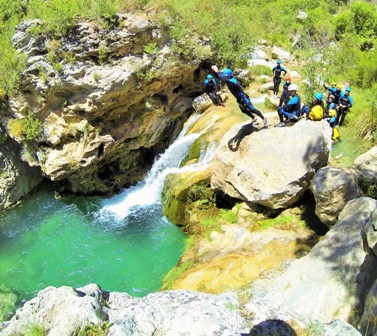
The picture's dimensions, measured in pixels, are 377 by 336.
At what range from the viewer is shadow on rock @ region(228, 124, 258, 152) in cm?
1073

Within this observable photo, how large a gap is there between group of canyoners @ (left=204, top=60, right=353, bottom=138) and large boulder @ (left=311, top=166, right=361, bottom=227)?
2.58m

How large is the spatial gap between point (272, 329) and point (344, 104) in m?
10.7

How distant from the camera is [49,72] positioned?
12625 millimetres

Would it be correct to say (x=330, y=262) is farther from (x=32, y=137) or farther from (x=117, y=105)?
(x=32, y=137)

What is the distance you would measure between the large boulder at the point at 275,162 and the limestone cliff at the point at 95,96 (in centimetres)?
536

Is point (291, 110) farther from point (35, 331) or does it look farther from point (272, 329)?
point (35, 331)

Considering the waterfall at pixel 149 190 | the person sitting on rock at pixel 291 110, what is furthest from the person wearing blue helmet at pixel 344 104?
the waterfall at pixel 149 190

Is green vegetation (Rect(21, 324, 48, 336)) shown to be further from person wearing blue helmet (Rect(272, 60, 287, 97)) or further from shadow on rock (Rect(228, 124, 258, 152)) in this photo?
person wearing blue helmet (Rect(272, 60, 287, 97))

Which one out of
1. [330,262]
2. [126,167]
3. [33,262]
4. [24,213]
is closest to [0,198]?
[24,213]

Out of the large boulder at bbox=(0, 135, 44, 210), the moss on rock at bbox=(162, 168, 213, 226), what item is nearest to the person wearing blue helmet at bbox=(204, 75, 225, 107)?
the moss on rock at bbox=(162, 168, 213, 226)

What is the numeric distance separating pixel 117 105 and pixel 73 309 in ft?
35.2

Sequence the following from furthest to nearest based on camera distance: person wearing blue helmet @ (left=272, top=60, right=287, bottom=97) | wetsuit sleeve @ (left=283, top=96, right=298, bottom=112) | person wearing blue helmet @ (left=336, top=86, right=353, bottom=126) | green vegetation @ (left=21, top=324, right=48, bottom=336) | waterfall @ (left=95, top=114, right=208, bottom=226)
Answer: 1. person wearing blue helmet @ (left=272, top=60, right=287, bottom=97)
2. waterfall @ (left=95, top=114, right=208, bottom=226)
3. person wearing blue helmet @ (left=336, top=86, right=353, bottom=126)
4. wetsuit sleeve @ (left=283, top=96, right=298, bottom=112)
5. green vegetation @ (left=21, top=324, right=48, bottom=336)

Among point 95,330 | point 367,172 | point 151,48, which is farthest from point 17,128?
point 367,172

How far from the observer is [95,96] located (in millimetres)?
12906
